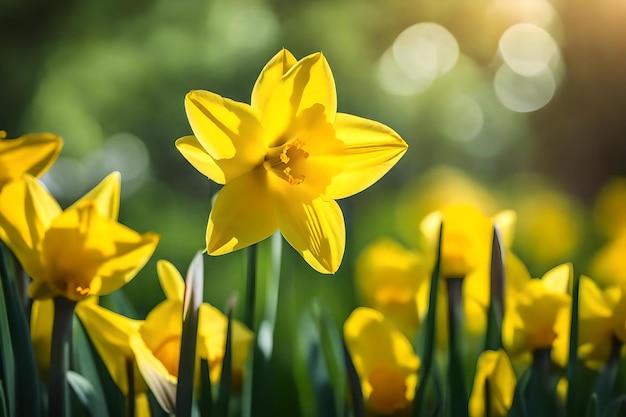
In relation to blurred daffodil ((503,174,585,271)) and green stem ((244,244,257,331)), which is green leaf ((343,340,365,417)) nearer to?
green stem ((244,244,257,331))

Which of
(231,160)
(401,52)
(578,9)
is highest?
(578,9)

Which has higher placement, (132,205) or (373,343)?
(373,343)

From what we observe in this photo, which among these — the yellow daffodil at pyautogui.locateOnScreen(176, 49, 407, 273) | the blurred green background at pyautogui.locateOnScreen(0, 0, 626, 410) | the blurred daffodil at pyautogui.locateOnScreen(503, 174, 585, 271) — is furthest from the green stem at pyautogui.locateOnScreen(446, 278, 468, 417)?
the blurred green background at pyautogui.locateOnScreen(0, 0, 626, 410)

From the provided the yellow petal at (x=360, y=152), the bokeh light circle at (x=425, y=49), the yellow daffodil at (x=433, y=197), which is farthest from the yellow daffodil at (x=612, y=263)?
the bokeh light circle at (x=425, y=49)

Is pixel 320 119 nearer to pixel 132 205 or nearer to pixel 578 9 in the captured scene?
pixel 132 205

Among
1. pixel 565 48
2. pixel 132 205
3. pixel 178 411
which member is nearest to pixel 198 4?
pixel 132 205

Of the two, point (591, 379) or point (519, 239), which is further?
point (519, 239)

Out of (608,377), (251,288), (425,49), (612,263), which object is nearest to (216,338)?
(251,288)

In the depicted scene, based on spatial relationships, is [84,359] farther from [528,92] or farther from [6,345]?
[528,92]

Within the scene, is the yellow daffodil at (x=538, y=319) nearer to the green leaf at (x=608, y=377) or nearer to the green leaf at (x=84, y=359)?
the green leaf at (x=608, y=377)
